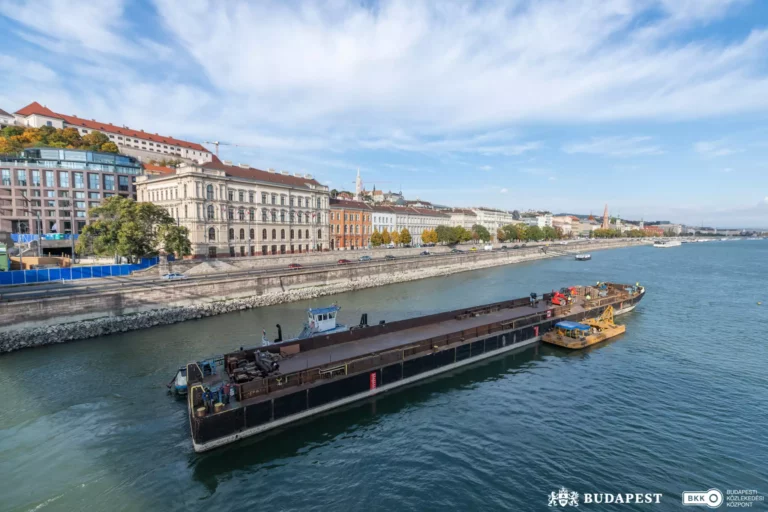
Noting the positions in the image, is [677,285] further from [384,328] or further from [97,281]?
[97,281]

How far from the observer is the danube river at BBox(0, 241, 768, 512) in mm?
14102

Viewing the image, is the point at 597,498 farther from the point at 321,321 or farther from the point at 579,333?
the point at 579,333

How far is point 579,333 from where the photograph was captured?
32.6m

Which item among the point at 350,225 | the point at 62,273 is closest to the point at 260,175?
the point at 350,225

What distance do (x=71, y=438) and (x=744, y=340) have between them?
50704mm

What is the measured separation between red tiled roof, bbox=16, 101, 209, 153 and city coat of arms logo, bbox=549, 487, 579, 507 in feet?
493

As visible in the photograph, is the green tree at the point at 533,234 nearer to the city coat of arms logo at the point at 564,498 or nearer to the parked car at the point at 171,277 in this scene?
the parked car at the point at 171,277

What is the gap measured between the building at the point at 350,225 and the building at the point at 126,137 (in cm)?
4023

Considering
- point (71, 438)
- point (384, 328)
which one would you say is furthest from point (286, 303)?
point (71, 438)

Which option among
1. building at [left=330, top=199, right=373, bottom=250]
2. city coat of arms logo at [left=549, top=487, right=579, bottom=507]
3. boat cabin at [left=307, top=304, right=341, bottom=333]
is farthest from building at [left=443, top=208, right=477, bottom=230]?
city coat of arms logo at [left=549, top=487, right=579, bottom=507]

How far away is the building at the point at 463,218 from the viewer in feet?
502

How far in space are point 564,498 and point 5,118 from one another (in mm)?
155678

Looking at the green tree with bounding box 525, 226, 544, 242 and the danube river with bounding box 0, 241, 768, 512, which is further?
the green tree with bounding box 525, 226, 544, 242

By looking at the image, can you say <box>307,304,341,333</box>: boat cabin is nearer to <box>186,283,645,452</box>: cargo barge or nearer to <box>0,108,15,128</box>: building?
<box>186,283,645,452</box>: cargo barge
